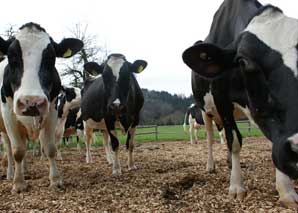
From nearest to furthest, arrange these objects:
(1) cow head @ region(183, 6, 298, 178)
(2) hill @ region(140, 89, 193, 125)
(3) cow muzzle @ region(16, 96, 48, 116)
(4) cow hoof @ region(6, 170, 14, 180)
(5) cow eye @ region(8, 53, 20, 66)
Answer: (1) cow head @ region(183, 6, 298, 178), (3) cow muzzle @ region(16, 96, 48, 116), (5) cow eye @ region(8, 53, 20, 66), (4) cow hoof @ region(6, 170, 14, 180), (2) hill @ region(140, 89, 193, 125)

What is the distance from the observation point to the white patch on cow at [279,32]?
3732mm

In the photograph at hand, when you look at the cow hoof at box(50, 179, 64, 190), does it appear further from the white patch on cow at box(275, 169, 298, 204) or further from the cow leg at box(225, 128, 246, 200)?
the white patch on cow at box(275, 169, 298, 204)

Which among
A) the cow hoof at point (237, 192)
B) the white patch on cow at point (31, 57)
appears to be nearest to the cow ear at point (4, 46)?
the white patch on cow at point (31, 57)

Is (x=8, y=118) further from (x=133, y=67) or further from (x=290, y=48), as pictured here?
(x=290, y=48)

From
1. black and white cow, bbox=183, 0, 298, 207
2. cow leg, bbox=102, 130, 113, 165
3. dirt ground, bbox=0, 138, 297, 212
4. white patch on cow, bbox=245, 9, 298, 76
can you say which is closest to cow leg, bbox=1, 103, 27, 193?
dirt ground, bbox=0, 138, 297, 212

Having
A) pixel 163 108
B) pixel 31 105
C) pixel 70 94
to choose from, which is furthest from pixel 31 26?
pixel 163 108

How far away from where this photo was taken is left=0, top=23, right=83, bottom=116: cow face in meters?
5.32

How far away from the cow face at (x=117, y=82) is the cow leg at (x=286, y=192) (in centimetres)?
367

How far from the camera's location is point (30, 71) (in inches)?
226

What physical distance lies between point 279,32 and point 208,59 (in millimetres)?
915

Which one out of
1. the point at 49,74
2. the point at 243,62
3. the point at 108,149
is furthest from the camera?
the point at 108,149

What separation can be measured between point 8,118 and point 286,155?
4489 mm

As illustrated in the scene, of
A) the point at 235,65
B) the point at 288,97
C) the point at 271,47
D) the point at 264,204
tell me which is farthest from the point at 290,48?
the point at 264,204

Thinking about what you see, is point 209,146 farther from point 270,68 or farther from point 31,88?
point 270,68
